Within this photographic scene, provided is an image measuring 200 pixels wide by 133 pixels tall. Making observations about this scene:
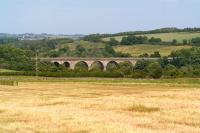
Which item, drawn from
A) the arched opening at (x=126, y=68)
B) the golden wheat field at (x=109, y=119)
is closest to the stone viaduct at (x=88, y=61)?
the arched opening at (x=126, y=68)

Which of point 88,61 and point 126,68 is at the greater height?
point 88,61

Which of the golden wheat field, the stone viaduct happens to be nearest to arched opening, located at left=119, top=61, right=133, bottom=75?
the stone viaduct

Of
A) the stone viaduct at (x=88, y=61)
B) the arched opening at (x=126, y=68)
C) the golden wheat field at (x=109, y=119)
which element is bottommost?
the golden wheat field at (x=109, y=119)

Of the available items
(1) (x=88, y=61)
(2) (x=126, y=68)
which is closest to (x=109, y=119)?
(2) (x=126, y=68)

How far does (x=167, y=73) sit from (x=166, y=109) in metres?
92.4

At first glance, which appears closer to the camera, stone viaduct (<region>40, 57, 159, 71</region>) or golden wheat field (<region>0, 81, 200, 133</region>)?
golden wheat field (<region>0, 81, 200, 133</region>)

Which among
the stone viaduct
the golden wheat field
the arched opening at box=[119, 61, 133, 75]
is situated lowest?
the golden wheat field

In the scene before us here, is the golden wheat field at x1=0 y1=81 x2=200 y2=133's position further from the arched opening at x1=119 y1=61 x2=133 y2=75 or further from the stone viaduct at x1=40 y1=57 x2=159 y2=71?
the stone viaduct at x1=40 y1=57 x2=159 y2=71

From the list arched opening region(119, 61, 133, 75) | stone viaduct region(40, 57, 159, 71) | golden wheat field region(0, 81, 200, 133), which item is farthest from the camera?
stone viaduct region(40, 57, 159, 71)

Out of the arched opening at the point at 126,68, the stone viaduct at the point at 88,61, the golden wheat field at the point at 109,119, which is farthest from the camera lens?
the stone viaduct at the point at 88,61

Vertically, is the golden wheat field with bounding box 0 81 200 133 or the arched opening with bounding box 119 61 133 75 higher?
the arched opening with bounding box 119 61 133 75

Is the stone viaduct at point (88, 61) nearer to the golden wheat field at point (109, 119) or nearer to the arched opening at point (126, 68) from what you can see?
the arched opening at point (126, 68)

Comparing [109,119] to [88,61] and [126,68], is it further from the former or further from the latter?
[88,61]

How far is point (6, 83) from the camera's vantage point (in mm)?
91062
